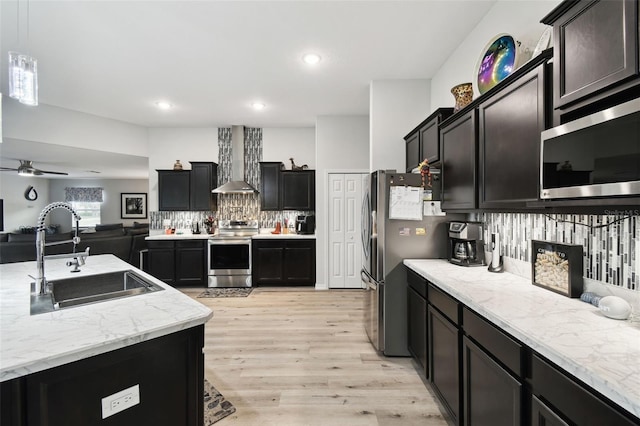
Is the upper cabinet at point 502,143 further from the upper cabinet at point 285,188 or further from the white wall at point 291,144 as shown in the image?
the white wall at point 291,144

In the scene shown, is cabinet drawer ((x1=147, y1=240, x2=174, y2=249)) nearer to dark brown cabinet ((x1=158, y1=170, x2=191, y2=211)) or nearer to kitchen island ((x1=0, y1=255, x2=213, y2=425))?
dark brown cabinet ((x1=158, y1=170, x2=191, y2=211))

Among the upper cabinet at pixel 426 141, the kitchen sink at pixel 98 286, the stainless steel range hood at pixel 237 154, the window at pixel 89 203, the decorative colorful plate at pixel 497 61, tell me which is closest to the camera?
the kitchen sink at pixel 98 286

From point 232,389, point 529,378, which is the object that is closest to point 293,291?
point 232,389

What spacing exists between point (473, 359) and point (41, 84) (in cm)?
543

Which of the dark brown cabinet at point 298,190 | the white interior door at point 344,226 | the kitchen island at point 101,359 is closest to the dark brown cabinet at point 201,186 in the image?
the dark brown cabinet at point 298,190

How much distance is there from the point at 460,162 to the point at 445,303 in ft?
3.53

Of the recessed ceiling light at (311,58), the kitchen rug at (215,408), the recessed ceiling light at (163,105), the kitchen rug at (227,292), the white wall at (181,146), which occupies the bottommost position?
the kitchen rug at (215,408)

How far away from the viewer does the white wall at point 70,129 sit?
4.12 metres

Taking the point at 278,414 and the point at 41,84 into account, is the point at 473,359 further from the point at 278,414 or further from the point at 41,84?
the point at 41,84

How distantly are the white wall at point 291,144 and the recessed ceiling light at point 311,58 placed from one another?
2.49m

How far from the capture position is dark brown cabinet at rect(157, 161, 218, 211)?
5230mm

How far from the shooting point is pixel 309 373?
2371 mm

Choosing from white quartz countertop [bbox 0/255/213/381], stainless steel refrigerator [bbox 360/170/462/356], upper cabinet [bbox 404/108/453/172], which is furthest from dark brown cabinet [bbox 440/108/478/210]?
white quartz countertop [bbox 0/255/213/381]

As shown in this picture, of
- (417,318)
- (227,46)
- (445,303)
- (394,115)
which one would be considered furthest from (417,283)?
(227,46)
